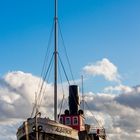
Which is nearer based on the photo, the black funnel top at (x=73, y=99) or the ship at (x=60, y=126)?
the ship at (x=60, y=126)

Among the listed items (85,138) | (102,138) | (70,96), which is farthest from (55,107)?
(102,138)

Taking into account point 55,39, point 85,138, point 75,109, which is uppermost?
point 55,39

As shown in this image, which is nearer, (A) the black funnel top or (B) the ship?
(B) the ship

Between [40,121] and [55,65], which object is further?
[55,65]

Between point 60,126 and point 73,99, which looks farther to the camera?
point 73,99

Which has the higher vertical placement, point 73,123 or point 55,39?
point 55,39

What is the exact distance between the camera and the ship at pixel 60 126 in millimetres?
40500

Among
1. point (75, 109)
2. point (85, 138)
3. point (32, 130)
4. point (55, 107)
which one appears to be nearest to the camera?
point (32, 130)

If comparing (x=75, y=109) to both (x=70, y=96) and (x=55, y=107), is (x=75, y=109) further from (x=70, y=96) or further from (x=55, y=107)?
(x=55, y=107)

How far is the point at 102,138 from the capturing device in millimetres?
57406

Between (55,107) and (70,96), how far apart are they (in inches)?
359

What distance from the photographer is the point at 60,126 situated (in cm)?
4128

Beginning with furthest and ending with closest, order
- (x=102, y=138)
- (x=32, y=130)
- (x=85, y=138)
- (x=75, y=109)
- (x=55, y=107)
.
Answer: (x=102, y=138) < (x=75, y=109) < (x=85, y=138) < (x=55, y=107) < (x=32, y=130)

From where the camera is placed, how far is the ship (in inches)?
1594
